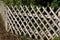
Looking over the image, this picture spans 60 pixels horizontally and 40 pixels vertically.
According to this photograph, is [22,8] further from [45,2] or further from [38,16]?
[45,2]

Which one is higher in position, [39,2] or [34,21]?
[39,2]

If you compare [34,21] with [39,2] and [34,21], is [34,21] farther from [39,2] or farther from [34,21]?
[39,2]

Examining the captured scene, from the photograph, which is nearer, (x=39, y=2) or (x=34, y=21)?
(x=39, y=2)

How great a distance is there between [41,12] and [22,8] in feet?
2.84

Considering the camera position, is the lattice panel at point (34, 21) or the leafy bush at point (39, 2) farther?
the lattice panel at point (34, 21)

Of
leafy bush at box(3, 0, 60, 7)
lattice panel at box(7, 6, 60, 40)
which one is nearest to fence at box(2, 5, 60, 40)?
lattice panel at box(7, 6, 60, 40)

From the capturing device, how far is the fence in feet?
15.8

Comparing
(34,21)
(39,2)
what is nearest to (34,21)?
(34,21)

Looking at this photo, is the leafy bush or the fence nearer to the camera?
the leafy bush

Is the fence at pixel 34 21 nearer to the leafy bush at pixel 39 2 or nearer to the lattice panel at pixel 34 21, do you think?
Result: the lattice panel at pixel 34 21

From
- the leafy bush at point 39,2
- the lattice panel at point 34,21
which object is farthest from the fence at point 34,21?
the leafy bush at point 39,2

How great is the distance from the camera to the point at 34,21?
547 cm

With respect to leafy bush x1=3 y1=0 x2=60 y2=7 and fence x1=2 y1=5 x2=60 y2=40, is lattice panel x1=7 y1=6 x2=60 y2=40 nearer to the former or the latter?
fence x1=2 y1=5 x2=60 y2=40

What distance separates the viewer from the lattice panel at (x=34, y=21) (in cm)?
482
